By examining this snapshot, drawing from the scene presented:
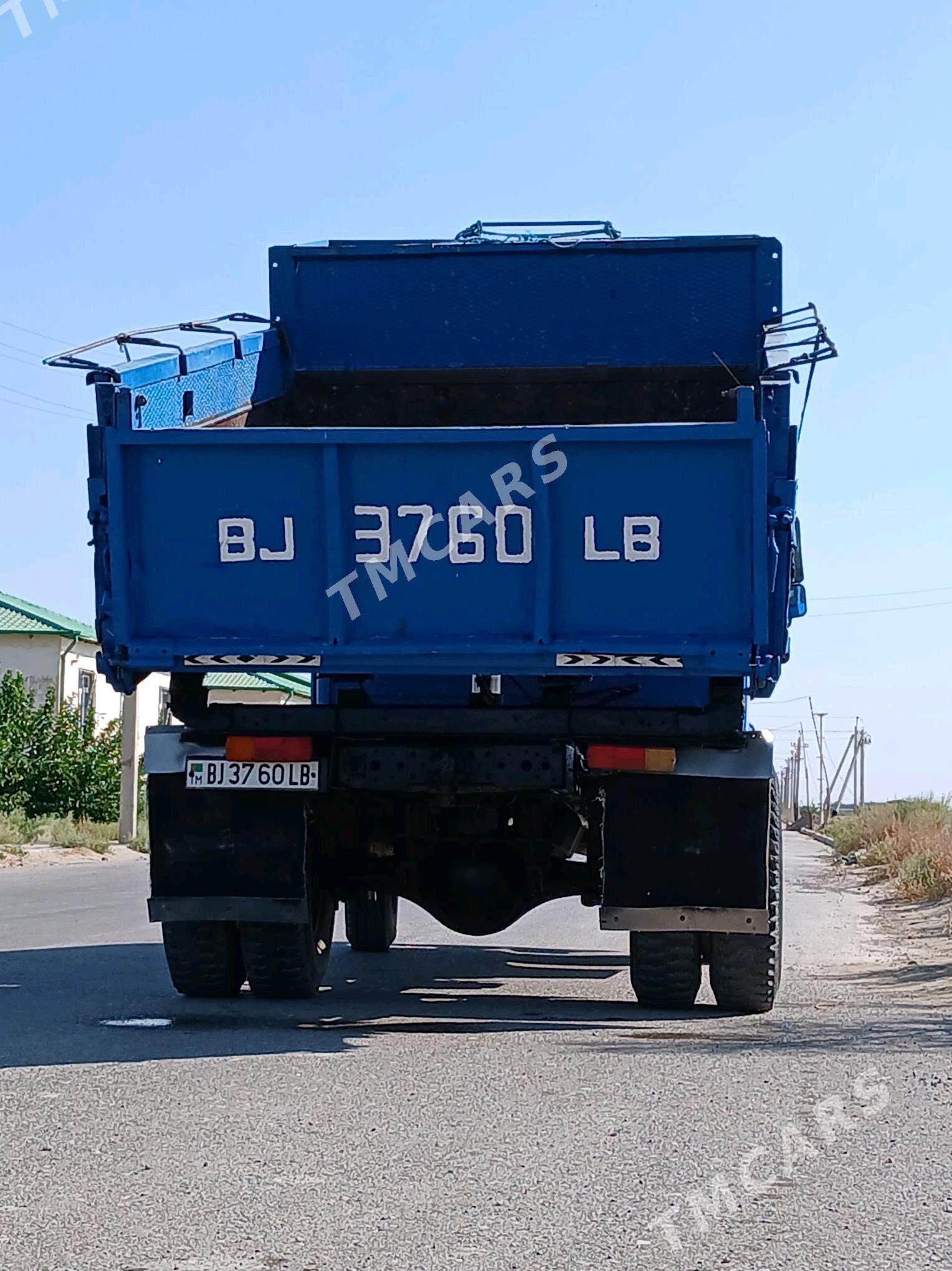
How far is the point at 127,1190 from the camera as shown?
4.29 m

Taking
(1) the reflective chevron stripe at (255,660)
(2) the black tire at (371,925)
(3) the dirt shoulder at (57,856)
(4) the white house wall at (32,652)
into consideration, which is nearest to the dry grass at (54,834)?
(3) the dirt shoulder at (57,856)

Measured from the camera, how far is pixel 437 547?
7016mm

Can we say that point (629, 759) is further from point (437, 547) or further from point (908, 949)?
point (908, 949)

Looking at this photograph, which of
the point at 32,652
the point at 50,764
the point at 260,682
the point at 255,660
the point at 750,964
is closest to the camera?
the point at 255,660

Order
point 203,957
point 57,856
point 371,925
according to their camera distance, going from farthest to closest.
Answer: point 57,856 → point 371,925 → point 203,957

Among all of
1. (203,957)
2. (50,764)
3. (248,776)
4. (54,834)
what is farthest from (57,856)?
(248,776)

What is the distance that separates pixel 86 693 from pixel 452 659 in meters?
35.9

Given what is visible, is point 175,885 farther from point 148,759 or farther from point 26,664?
point 26,664

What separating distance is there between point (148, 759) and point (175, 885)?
60cm

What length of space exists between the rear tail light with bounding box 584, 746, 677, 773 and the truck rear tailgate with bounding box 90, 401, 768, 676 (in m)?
0.45

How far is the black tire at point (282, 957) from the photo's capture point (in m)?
8.00

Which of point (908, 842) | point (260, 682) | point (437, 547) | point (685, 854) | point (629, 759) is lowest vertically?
point (908, 842)

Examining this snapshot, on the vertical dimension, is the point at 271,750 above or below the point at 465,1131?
above

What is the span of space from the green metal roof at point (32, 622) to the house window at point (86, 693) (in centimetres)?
92
